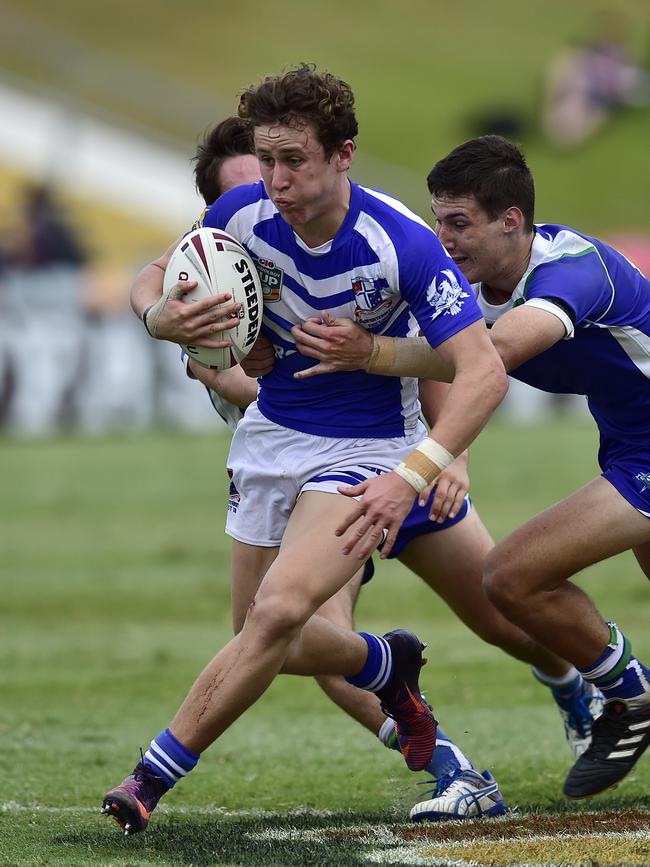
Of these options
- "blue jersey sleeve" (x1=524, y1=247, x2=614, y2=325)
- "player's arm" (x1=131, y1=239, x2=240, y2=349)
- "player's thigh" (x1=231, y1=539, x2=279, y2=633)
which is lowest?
"player's thigh" (x1=231, y1=539, x2=279, y2=633)

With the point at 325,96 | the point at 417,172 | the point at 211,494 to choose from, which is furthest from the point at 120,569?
the point at 417,172

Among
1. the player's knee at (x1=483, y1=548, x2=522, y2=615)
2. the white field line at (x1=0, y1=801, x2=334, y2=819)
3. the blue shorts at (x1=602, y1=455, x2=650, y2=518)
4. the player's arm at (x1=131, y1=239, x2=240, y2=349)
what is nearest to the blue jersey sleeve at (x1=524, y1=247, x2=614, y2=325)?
the blue shorts at (x1=602, y1=455, x2=650, y2=518)

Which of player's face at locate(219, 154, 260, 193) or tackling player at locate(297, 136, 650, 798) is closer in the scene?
tackling player at locate(297, 136, 650, 798)

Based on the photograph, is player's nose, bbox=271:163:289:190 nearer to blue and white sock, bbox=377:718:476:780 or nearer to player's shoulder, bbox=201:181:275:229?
player's shoulder, bbox=201:181:275:229

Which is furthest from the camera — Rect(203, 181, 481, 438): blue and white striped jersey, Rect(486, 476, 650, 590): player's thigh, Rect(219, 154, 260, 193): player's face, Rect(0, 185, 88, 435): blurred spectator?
Rect(0, 185, 88, 435): blurred spectator

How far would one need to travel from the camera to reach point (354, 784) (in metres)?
6.60

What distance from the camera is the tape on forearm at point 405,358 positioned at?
5.39 m

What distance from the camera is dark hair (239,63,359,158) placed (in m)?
5.13

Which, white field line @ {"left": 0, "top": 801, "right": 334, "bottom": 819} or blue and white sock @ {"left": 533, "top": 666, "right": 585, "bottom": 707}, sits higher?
blue and white sock @ {"left": 533, "top": 666, "right": 585, "bottom": 707}

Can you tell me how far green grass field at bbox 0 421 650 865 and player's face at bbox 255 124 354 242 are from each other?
2229 mm

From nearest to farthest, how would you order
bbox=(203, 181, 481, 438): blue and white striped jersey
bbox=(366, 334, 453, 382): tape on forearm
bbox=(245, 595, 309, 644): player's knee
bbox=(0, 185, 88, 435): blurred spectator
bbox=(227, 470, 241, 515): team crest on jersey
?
1. bbox=(245, 595, 309, 644): player's knee
2. bbox=(203, 181, 481, 438): blue and white striped jersey
3. bbox=(366, 334, 453, 382): tape on forearm
4. bbox=(227, 470, 241, 515): team crest on jersey
5. bbox=(0, 185, 88, 435): blurred spectator

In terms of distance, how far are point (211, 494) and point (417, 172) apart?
2778 cm

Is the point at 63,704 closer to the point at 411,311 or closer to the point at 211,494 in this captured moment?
the point at 411,311

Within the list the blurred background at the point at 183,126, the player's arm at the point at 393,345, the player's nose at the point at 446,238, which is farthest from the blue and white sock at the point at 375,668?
the blurred background at the point at 183,126
